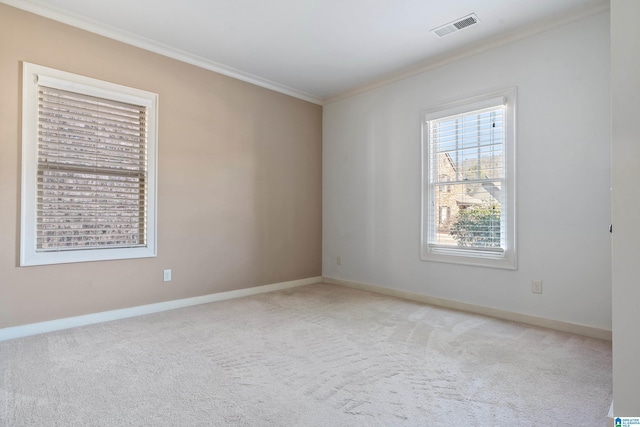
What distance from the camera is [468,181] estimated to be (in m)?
3.77

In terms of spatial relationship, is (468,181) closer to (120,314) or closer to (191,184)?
(191,184)

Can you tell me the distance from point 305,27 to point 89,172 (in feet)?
7.78

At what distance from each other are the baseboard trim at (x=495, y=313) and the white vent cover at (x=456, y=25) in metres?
2.70

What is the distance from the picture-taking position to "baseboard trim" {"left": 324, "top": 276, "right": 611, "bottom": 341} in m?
2.95

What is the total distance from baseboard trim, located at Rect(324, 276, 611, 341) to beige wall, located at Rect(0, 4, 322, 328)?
111 cm

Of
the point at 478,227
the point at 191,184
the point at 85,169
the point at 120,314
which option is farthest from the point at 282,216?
the point at 478,227

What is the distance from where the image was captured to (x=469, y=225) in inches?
149

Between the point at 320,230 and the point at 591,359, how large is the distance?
11.4 ft

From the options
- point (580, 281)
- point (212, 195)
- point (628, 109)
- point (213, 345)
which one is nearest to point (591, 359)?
point (580, 281)

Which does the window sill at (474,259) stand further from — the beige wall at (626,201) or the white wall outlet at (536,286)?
the beige wall at (626,201)

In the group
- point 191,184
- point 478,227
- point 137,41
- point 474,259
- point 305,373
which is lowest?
point 305,373

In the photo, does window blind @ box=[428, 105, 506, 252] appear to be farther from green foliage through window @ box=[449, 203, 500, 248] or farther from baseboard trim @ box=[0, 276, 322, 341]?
baseboard trim @ box=[0, 276, 322, 341]

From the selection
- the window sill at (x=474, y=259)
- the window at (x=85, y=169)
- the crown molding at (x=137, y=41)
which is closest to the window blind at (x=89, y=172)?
the window at (x=85, y=169)

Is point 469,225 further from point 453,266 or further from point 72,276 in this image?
point 72,276
